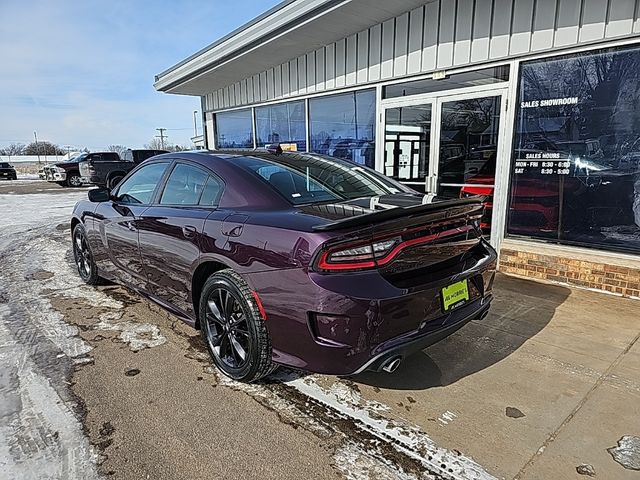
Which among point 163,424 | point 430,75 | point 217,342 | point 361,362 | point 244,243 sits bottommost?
point 163,424

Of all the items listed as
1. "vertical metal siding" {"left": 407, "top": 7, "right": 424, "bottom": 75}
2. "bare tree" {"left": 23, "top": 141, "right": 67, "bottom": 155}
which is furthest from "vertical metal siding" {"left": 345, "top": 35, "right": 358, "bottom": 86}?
"bare tree" {"left": 23, "top": 141, "right": 67, "bottom": 155}

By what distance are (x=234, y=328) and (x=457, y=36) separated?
449 cm

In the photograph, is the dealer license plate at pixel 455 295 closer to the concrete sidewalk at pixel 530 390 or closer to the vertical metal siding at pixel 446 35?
the concrete sidewalk at pixel 530 390

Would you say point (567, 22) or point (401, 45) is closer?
point (567, 22)

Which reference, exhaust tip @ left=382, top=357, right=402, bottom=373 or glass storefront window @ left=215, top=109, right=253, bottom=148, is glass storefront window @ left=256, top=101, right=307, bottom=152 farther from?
exhaust tip @ left=382, top=357, right=402, bottom=373

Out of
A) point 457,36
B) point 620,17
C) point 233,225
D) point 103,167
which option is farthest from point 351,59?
point 103,167

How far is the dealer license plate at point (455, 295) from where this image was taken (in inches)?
94.6

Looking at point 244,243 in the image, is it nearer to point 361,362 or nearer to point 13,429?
point 361,362

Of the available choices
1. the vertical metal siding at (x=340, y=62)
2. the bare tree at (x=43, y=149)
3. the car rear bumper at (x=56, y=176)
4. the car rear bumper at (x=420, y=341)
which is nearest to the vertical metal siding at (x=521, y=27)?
the vertical metal siding at (x=340, y=62)

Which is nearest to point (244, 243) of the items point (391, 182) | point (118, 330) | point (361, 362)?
point (361, 362)

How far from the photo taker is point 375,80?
20.7 ft

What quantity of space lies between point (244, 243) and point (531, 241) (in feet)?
→ 12.5

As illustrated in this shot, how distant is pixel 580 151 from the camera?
4.45 meters

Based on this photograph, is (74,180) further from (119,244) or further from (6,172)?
(119,244)
